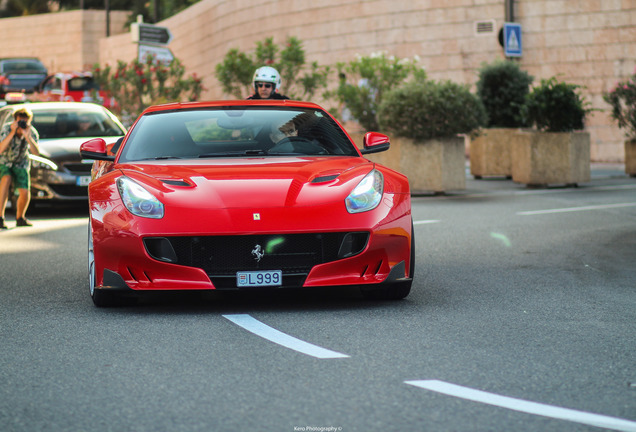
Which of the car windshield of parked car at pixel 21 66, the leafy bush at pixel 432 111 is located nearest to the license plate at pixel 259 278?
the leafy bush at pixel 432 111

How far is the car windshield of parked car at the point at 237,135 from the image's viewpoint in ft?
26.0

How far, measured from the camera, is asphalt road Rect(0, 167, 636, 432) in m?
4.45

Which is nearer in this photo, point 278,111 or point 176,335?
point 176,335

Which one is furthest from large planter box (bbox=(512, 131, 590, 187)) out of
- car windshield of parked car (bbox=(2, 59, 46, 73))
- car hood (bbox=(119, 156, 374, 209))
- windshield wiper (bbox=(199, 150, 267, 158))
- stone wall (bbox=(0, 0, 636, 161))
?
car windshield of parked car (bbox=(2, 59, 46, 73))

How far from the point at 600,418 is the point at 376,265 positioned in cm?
278

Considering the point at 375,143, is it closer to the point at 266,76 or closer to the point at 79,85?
the point at 266,76

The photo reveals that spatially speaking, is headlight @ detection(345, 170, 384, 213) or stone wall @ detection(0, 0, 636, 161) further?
stone wall @ detection(0, 0, 636, 161)

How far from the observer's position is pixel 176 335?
20.5 feet

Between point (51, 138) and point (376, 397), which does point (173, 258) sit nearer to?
point (376, 397)

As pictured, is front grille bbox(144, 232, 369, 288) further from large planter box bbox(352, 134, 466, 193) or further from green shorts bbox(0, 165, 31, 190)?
large planter box bbox(352, 134, 466, 193)

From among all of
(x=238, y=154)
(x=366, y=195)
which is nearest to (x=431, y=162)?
(x=238, y=154)

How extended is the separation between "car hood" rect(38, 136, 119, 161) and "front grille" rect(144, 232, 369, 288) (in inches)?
345

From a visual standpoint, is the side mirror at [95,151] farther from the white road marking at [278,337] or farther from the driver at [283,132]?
the white road marking at [278,337]

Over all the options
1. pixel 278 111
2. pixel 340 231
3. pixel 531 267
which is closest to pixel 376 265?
pixel 340 231
